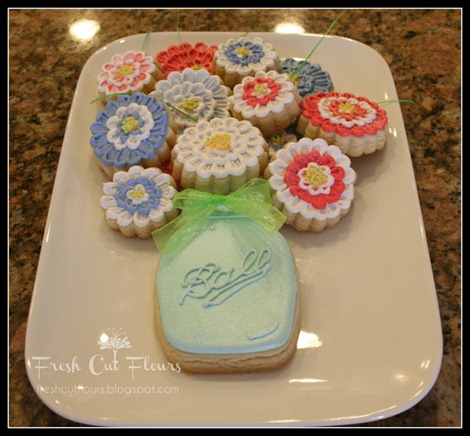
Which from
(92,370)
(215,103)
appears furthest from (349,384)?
(215,103)

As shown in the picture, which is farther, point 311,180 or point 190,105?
point 190,105

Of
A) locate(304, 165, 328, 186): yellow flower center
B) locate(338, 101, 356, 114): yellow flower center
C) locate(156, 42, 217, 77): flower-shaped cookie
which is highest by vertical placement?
locate(156, 42, 217, 77): flower-shaped cookie

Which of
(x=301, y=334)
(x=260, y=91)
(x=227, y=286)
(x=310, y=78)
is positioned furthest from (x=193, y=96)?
(x=301, y=334)

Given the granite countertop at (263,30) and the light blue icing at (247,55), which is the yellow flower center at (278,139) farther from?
the granite countertop at (263,30)

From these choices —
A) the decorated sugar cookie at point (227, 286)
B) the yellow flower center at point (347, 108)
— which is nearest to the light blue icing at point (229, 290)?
the decorated sugar cookie at point (227, 286)

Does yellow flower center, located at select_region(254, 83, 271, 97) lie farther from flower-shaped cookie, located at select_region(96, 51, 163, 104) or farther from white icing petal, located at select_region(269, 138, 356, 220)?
flower-shaped cookie, located at select_region(96, 51, 163, 104)

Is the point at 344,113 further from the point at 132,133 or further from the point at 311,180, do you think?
the point at 132,133

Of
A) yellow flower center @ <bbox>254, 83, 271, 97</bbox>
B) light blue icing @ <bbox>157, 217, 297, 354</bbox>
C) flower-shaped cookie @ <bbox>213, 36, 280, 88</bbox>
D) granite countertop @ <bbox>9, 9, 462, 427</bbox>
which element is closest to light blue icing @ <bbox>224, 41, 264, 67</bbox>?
flower-shaped cookie @ <bbox>213, 36, 280, 88</bbox>
